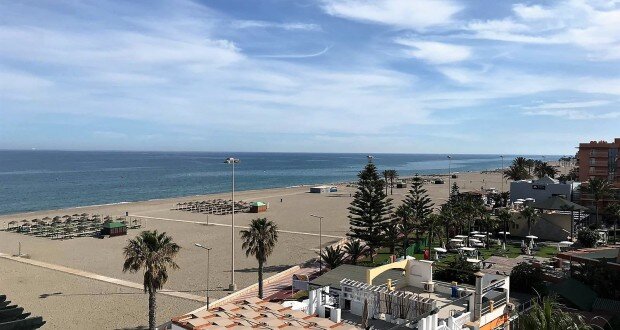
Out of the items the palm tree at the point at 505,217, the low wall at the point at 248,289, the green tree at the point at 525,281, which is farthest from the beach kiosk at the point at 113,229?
the green tree at the point at 525,281

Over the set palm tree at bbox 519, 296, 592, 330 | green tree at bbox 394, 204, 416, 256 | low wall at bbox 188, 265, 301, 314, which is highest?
palm tree at bbox 519, 296, 592, 330

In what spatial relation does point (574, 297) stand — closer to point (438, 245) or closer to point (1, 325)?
point (438, 245)

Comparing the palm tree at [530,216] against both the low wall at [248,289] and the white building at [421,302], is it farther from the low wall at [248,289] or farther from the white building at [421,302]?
the white building at [421,302]

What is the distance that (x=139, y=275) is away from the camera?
25.8 meters

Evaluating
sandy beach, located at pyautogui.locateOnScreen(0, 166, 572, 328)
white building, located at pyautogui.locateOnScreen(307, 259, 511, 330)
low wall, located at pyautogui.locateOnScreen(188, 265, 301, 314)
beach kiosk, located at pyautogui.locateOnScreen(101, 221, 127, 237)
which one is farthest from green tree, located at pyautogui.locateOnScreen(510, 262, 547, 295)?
beach kiosk, located at pyautogui.locateOnScreen(101, 221, 127, 237)

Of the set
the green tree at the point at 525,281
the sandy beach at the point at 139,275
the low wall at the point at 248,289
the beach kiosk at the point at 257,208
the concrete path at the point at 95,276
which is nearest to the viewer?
the green tree at the point at 525,281

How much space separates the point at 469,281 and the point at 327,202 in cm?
4344

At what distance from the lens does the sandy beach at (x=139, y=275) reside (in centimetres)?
2048

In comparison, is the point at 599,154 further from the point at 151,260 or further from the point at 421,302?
the point at 151,260

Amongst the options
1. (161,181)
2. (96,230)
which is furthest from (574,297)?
(161,181)

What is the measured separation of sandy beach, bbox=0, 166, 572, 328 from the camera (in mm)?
20484

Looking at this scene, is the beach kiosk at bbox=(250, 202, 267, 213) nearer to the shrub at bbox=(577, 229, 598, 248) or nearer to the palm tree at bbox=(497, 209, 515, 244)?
the palm tree at bbox=(497, 209, 515, 244)

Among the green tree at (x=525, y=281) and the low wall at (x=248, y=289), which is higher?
the green tree at (x=525, y=281)

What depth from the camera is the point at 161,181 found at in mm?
100250
